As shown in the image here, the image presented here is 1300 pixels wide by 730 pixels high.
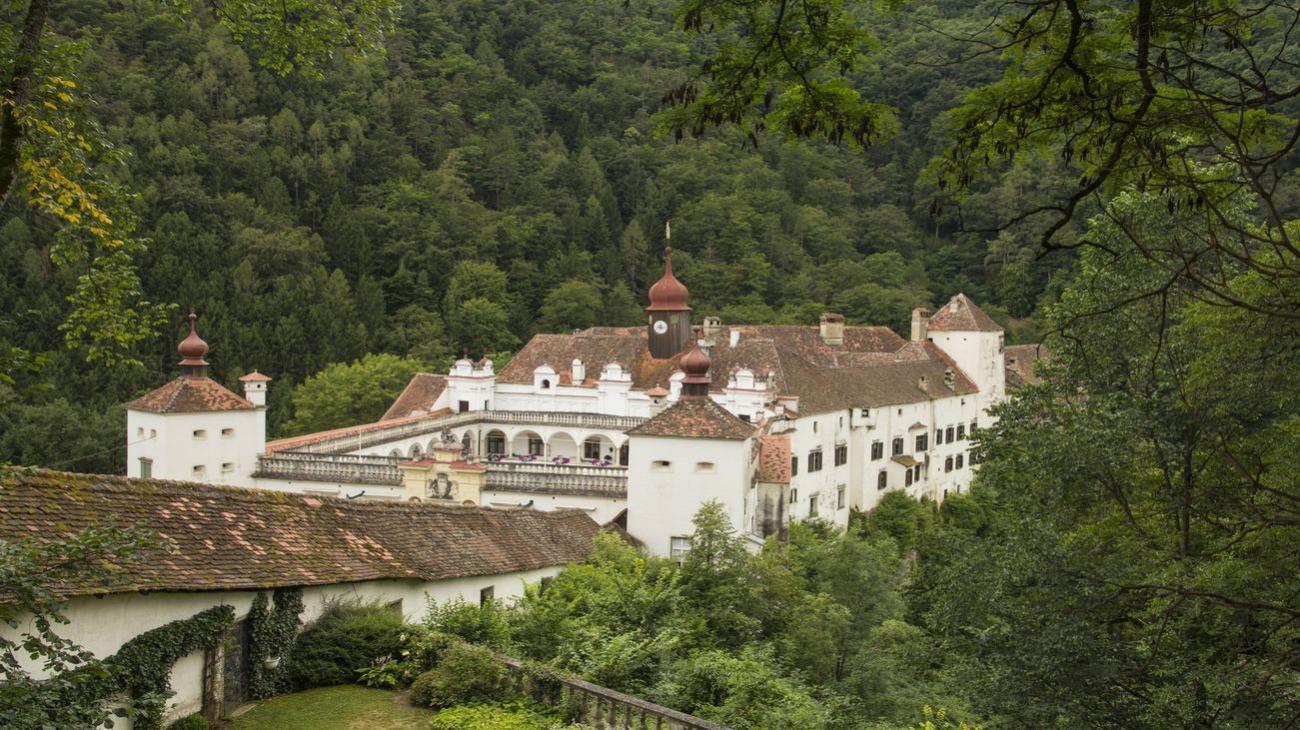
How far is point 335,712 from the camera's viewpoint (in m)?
12.4

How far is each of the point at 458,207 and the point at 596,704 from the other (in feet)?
252

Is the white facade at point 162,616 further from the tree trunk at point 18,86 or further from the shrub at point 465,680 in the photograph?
the tree trunk at point 18,86

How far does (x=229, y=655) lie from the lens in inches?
498

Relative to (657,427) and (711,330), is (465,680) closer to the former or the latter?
(657,427)

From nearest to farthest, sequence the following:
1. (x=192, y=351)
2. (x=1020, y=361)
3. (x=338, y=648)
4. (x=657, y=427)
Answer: (x=338, y=648) < (x=657, y=427) < (x=192, y=351) < (x=1020, y=361)

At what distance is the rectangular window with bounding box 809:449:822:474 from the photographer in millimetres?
42031

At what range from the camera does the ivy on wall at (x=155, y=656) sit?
10617 mm

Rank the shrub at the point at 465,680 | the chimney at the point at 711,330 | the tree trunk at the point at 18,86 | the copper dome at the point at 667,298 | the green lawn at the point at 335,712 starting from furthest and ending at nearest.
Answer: the chimney at the point at 711,330
the copper dome at the point at 667,298
the shrub at the point at 465,680
the green lawn at the point at 335,712
the tree trunk at the point at 18,86

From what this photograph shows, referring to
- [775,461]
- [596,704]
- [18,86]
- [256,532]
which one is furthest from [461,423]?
[18,86]

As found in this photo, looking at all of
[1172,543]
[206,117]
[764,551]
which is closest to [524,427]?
[764,551]

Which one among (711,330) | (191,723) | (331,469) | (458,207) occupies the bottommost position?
(191,723)

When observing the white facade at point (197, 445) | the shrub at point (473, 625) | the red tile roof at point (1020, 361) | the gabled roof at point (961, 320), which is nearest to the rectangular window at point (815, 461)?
the gabled roof at point (961, 320)

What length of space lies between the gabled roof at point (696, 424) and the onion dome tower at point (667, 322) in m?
23.9

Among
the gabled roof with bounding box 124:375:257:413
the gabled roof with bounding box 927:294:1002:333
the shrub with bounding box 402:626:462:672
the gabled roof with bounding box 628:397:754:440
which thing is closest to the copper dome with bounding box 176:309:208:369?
the gabled roof with bounding box 124:375:257:413
